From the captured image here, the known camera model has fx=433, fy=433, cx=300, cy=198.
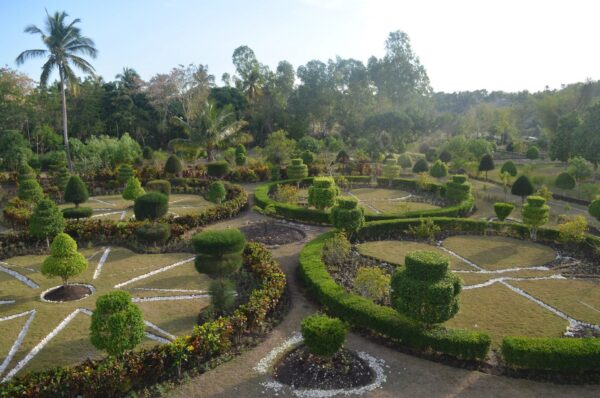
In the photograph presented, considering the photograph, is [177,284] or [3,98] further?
[3,98]

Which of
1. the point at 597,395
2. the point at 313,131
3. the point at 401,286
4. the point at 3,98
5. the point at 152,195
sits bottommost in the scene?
the point at 597,395

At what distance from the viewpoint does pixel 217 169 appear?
3334 cm

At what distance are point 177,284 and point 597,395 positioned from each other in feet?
38.1

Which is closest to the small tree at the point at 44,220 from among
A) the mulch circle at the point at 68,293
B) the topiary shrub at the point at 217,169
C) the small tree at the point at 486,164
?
the mulch circle at the point at 68,293

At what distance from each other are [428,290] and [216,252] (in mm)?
6043

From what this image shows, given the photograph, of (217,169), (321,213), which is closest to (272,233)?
(321,213)

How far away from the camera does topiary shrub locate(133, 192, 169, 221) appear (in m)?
20.4

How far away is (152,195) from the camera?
20.5 metres

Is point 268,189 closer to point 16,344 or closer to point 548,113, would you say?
point 16,344

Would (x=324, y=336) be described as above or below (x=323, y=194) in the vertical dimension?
below

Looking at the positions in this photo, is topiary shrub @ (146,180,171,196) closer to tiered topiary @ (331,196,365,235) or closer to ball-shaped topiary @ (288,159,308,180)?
ball-shaped topiary @ (288,159,308,180)

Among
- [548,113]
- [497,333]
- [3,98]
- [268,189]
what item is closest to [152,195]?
[268,189]

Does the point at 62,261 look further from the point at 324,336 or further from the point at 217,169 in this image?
the point at 217,169

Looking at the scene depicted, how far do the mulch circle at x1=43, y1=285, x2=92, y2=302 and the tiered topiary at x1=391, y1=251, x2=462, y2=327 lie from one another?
32.1 ft
